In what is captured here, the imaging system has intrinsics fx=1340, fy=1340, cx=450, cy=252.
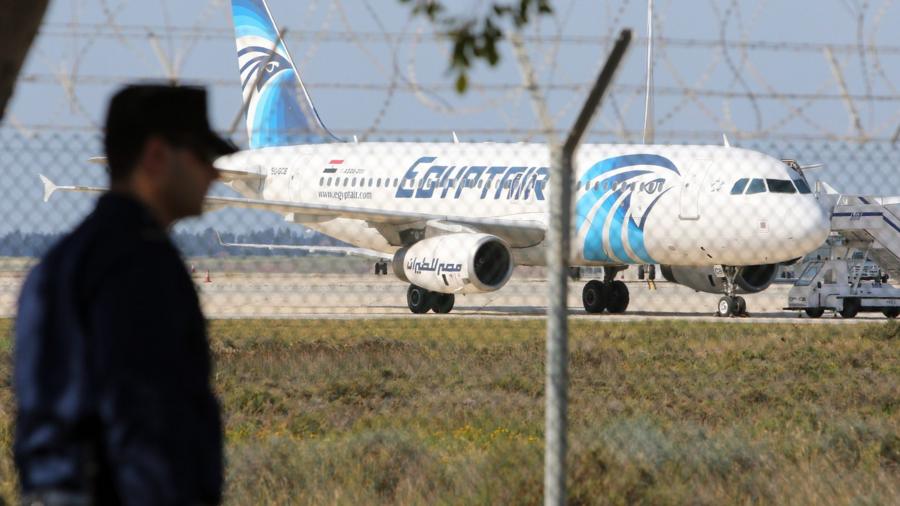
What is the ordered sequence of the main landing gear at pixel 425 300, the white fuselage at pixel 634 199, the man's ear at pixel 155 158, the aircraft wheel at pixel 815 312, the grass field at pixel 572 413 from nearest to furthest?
1. the man's ear at pixel 155 158
2. the grass field at pixel 572 413
3. the white fuselage at pixel 634 199
4. the main landing gear at pixel 425 300
5. the aircraft wheel at pixel 815 312

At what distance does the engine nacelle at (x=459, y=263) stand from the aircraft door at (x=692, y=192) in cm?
293

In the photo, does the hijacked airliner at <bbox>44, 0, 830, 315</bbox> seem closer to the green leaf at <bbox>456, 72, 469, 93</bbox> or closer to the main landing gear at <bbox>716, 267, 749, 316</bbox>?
the main landing gear at <bbox>716, 267, 749, 316</bbox>

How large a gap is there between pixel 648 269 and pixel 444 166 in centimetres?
602

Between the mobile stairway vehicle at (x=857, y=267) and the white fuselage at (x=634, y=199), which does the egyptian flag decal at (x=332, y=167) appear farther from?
the mobile stairway vehicle at (x=857, y=267)

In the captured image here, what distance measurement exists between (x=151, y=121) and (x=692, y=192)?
19442 millimetres

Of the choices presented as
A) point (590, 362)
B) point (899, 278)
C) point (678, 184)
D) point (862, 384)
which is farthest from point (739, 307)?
point (862, 384)

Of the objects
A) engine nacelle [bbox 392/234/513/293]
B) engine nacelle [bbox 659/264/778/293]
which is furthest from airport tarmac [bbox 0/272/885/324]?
engine nacelle [bbox 392/234/513/293]

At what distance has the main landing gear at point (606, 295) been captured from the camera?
24.8m

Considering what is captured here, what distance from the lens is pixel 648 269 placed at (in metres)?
28.9

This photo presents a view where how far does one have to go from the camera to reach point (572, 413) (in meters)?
10.5

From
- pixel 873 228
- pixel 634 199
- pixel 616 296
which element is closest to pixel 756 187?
pixel 634 199

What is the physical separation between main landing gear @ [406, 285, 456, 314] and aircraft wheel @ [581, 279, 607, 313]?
8.34ft

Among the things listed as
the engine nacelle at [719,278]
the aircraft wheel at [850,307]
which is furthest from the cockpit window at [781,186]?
the aircraft wheel at [850,307]

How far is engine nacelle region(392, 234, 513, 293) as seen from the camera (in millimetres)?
21344
